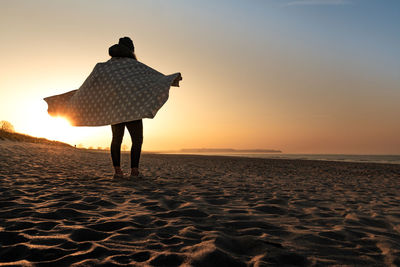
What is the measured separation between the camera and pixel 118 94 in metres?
4.83

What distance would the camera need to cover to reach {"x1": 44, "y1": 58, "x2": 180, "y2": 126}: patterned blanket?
4598 millimetres

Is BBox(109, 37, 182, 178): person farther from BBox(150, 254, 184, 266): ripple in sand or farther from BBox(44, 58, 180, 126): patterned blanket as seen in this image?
BBox(150, 254, 184, 266): ripple in sand

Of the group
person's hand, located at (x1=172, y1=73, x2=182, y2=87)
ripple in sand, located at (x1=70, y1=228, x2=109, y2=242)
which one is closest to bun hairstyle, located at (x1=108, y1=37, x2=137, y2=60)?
person's hand, located at (x1=172, y1=73, x2=182, y2=87)

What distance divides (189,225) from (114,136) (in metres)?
3.02

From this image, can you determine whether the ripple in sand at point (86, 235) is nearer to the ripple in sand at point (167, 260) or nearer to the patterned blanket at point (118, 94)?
the ripple in sand at point (167, 260)

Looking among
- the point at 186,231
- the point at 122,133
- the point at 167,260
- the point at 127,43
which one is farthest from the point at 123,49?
the point at 167,260

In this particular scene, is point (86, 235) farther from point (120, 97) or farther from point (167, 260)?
point (120, 97)

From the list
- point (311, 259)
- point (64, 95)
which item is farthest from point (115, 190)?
point (311, 259)

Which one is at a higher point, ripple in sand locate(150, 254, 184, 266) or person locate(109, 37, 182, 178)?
person locate(109, 37, 182, 178)

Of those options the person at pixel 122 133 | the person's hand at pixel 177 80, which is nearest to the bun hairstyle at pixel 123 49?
the person at pixel 122 133

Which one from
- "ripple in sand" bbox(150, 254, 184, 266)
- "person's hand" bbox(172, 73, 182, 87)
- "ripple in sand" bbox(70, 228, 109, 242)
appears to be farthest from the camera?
"person's hand" bbox(172, 73, 182, 87)

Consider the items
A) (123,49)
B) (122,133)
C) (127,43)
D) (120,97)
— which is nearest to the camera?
(120,97)

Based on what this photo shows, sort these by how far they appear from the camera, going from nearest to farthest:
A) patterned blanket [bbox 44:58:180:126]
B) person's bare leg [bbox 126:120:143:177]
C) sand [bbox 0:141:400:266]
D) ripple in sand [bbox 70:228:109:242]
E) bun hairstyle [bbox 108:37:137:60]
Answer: sand [bbox 0:141:400:266]
ripple in sand [bbox 70:228:109:242]
patterned blanket [bbox 44:58:180:126]
person's bare leg [bbox 126:120:143:177]
bun hairstyle [bbox 108:37:137:60]

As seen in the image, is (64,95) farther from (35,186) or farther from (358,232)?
(358,232)
